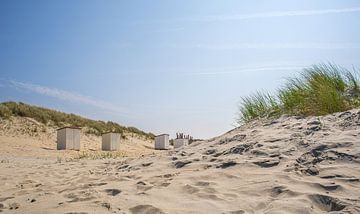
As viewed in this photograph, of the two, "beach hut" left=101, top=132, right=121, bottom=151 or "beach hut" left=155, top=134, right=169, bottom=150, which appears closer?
"beach hut" left=101, top=132, right=121, bottom=151

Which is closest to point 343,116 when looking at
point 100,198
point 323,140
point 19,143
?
point 323,140

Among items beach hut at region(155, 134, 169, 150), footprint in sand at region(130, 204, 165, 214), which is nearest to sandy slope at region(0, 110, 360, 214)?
footprint in sand at region(130, 204, 165, 214)

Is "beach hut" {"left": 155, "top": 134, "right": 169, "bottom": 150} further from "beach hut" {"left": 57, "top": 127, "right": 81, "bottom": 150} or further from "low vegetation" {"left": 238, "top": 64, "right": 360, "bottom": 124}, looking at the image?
"low vegetation" {"left": 238, "top": 64, "right": 360, "bottom": 124}

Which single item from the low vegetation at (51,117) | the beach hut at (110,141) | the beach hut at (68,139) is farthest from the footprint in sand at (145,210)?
the low vegetation at (51,117)

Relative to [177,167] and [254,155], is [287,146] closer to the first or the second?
[254,155]

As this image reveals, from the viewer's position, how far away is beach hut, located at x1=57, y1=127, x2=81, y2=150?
17.6 meters

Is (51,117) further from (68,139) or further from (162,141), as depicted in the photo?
(68,139)

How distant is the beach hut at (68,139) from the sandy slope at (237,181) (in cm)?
1189

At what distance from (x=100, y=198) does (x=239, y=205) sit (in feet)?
4.77

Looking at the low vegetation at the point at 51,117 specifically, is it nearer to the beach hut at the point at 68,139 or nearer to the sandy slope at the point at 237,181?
the beach hut at the point at 68,139

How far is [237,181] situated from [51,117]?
23.4m

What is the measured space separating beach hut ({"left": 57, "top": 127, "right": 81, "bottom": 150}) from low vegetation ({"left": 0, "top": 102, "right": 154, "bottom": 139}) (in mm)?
7001

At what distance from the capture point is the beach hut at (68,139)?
1758cm

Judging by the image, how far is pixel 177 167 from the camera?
5113mm
